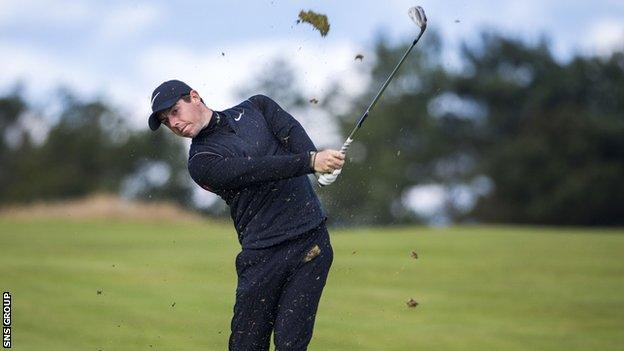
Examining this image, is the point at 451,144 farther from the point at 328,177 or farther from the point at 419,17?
the point at 328,177

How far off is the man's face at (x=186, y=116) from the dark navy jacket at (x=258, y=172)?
0.06m

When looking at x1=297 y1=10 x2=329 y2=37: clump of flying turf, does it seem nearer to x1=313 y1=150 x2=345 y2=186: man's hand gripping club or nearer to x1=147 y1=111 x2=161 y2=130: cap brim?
x1=147 y1=111 x2=161 y2=130: cap brim

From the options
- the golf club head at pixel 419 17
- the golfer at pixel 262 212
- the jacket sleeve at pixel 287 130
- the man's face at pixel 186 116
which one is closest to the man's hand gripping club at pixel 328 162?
the golfer at pixel 262 212

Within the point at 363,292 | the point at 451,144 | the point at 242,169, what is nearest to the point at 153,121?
the point at 242,169

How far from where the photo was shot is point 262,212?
571cm

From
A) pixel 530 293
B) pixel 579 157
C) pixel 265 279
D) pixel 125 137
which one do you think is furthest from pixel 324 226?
pixel 125 137

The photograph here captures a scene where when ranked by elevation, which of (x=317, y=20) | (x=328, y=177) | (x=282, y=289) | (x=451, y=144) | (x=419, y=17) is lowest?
(x=282, y=289)

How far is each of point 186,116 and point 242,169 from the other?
42 cm

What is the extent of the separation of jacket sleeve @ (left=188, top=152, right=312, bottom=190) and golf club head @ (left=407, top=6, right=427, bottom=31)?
1.32m

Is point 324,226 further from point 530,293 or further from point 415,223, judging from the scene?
point 415,223

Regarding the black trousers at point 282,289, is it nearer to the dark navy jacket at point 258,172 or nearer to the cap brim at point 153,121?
the dark navy jacket at point 258,172

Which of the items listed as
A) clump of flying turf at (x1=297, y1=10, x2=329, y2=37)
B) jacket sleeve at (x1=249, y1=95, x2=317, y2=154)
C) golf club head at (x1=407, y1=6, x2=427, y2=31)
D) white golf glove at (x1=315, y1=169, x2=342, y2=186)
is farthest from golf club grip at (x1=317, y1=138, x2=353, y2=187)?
clump of flying turf at (x1=297, y1=10, x2=329, y2=37)

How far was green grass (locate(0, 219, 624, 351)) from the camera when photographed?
37.7ft

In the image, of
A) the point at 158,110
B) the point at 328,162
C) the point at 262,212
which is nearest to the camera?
the point at 328,162
